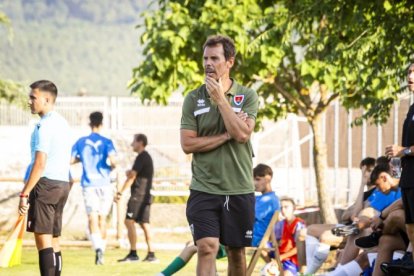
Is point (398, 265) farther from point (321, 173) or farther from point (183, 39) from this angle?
point (321, 173)

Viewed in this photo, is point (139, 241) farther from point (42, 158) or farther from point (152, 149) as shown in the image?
point (42, 158)

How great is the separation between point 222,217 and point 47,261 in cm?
282

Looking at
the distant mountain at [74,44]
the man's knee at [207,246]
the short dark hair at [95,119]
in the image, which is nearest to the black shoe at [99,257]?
the short dark hair at [95,119]

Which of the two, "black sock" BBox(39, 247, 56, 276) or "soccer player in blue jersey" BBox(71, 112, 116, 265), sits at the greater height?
"soccer player in blue jersey" BBox(71, 112, 116, 265)

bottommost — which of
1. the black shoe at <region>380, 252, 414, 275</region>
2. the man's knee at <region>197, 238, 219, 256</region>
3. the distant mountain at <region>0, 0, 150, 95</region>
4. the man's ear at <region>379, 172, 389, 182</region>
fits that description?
the black shoe at <region>380, 252, 414, 275</region>

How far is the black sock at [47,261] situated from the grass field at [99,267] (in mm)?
3629

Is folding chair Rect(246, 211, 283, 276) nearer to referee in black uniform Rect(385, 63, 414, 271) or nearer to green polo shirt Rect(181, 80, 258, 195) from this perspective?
referee in black uniform Rect(385, 63, 414, 271)

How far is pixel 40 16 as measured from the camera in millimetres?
157625

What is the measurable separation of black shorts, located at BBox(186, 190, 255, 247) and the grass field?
5728 millimetres

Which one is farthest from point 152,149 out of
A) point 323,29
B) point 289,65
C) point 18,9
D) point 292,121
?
point 18,9

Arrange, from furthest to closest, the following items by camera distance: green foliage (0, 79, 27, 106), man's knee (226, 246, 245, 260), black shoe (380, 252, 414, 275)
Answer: green foliage (0, 79, 27, 106), black shoe (380, 252, 414, 275), man's knee (226, 246, 245, 260)

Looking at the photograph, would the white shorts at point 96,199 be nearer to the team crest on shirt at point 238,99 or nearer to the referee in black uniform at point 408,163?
the referee in black uniform at point 408,163

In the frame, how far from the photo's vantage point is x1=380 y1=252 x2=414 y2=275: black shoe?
1062cm

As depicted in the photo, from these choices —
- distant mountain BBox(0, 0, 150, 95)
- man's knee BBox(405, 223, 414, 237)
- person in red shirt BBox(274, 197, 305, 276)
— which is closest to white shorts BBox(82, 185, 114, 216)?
person in red shirt BBox(274, 197, 305, 276)
